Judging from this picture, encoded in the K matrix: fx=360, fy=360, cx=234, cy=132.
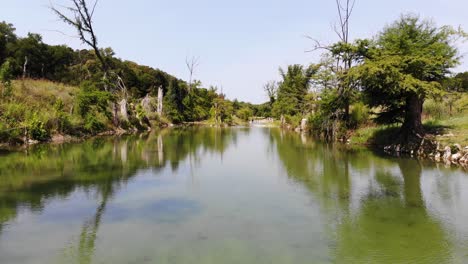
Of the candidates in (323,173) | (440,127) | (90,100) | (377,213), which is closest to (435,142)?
(440,127)

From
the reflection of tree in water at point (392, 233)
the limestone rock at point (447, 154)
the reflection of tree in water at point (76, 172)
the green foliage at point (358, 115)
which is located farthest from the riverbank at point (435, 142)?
the reflection of tree in water at point (76, 172)

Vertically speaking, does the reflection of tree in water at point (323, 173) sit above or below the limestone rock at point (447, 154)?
below

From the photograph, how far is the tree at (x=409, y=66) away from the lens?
15375mm

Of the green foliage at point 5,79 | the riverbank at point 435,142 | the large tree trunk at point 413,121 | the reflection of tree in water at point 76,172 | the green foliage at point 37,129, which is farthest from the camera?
the green foliage at point 5,79

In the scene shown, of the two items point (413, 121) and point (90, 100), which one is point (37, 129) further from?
point (413, 121)

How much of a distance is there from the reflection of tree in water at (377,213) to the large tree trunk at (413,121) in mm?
2879

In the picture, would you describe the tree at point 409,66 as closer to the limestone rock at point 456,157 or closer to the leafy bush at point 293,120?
the limestone rock at point 456,157

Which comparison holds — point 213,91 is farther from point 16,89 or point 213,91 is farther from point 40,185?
point 40,185

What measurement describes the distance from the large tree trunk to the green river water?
128 inches

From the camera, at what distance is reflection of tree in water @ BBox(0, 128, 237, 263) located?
7305mm

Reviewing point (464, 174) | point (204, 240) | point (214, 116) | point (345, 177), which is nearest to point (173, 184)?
point (204, 240)

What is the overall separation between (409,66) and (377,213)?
10833 millimetres

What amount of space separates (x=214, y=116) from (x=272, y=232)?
45098 mm

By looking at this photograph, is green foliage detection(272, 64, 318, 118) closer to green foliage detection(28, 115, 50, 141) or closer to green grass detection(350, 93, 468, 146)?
green grass detection(350, 93, 468, 146)
